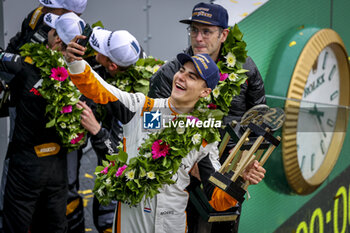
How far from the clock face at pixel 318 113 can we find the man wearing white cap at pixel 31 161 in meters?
2.12

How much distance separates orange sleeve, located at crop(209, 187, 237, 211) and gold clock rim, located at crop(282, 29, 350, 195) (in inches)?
59.1

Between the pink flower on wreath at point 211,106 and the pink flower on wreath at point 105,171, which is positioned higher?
the pink flower on wreath at point 211,106

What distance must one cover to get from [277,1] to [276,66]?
551 mm

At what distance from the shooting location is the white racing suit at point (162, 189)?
277 centimetres

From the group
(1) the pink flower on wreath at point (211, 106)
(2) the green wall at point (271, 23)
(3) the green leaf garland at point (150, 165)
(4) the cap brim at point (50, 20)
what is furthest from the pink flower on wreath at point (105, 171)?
(2) the green wall at point (271, 23)

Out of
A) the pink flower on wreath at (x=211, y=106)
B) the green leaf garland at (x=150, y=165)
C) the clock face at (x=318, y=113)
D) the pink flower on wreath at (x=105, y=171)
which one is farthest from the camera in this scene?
the clock face at (x=318, y=113)

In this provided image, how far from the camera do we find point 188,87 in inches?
109

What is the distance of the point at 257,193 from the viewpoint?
4.16m

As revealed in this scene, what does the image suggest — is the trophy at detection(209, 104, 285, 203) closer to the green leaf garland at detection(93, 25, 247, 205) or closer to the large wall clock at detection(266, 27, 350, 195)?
the green leaf garland at detection(93, 25, 247, 205)

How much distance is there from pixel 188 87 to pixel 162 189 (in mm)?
614

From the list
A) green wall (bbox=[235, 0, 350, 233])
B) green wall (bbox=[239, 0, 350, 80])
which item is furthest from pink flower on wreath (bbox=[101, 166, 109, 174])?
green wall (bbox=[239, 0, 350, 80])

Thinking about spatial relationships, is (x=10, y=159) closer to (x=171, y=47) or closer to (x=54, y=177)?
(x=54, y=177)

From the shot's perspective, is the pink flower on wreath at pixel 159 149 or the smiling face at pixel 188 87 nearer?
the pink flower on wreath at pixel 159 149

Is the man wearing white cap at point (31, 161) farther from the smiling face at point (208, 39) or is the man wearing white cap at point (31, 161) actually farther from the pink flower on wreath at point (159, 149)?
the pink flower on wreath at point (159, 149)
